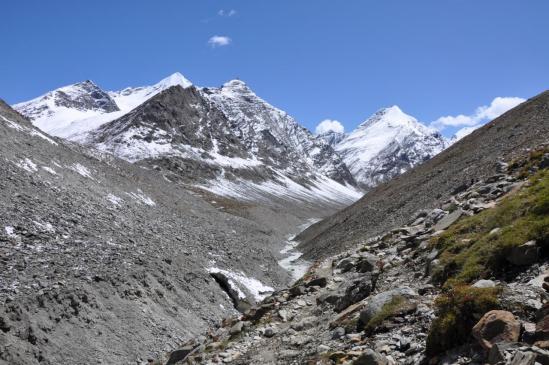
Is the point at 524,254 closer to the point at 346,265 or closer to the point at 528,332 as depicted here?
the point at 528,332

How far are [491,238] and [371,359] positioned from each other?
610 centimetres

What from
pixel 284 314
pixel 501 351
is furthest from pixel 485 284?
pixel 284 314

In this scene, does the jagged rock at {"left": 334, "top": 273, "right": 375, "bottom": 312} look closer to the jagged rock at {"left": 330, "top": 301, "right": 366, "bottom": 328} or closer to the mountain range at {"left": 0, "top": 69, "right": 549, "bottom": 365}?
the mountain range at {"left": 0, "top": 69, "right": 549, "bottom": 365}

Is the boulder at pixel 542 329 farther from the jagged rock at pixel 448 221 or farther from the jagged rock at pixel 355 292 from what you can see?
the jagged rock at pixel 448 221

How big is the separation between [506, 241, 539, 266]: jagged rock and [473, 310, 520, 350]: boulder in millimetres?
3366

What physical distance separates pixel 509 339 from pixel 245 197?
6712 inches

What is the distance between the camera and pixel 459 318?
990cm

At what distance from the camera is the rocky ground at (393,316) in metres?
8.95

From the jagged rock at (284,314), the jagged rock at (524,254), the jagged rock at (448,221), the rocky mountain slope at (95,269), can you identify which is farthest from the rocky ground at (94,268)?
the jagged rock at (524,254)

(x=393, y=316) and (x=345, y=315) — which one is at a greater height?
(x=393, y=316)

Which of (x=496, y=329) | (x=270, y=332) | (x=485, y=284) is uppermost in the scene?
(x=485, y=284)

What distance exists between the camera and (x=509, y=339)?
8523 millimetres

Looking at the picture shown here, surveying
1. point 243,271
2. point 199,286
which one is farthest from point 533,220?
point 243,271

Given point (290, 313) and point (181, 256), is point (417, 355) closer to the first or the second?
point (290, 313)
